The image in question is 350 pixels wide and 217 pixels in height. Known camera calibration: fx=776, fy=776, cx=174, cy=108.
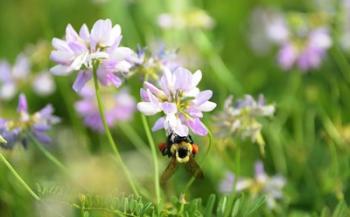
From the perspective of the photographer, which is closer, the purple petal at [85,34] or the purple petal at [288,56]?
the purple petal at [85,34]

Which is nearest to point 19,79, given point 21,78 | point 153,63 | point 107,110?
point 21,78

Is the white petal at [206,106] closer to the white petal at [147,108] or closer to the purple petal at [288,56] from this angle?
the white petal at [147,108]

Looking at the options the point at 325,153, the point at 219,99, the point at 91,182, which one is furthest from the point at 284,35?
the point at 91,182

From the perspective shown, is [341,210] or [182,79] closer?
[182,79]

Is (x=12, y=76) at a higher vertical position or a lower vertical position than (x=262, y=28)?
lower

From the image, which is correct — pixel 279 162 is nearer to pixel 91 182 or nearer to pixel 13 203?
pixel 91 182

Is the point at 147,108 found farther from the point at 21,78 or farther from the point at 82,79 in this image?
the point at 21,78

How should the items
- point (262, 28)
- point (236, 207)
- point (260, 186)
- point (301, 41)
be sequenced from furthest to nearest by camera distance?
point (262, 28) < point (301, 41) < point (260, 186) < point (236, 207)

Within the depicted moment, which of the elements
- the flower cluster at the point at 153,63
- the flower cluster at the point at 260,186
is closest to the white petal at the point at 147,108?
the flower cluster at the point at 153,63
